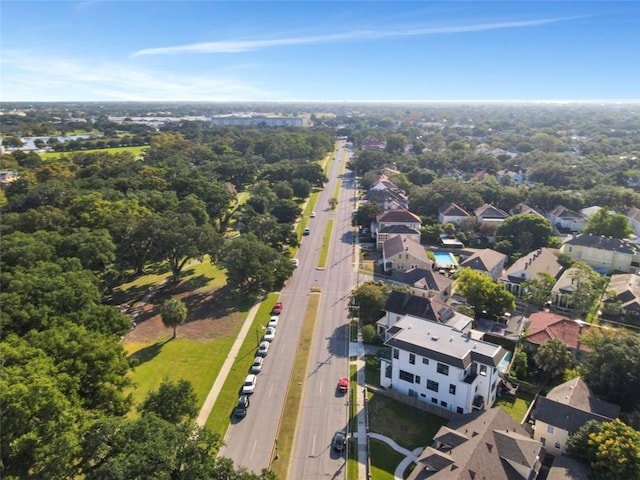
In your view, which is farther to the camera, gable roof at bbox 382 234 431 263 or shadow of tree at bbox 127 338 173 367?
gable roof at bbox 382 234 431 263

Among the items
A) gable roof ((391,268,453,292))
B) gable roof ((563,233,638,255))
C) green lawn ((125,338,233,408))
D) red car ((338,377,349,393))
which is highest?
gable roof ((563,233,638,255))

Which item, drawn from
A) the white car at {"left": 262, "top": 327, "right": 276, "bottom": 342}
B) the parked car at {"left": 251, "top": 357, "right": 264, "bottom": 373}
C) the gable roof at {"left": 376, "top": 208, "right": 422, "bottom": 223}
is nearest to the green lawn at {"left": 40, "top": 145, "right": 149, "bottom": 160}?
the gable roof at {"left": 376, "top": 208, "right": 422, "bottom": 223}

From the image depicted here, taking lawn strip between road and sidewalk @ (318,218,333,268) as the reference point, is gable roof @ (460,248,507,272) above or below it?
above

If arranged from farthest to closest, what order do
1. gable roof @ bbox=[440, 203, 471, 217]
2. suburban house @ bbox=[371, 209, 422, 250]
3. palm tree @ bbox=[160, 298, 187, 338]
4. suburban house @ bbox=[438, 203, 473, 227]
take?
gable roof @ bbox=[440, 203, 471, 217]
suburban house @ bbox=[438, 203, 473, 227]
suburban house @ bbox=[371, 209, 422, 250]
palm tree @ bbox=[160, 298, 187, 338]

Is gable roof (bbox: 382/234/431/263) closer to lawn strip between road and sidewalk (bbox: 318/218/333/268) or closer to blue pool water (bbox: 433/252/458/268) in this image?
blue pool water (bbox: 433/252/458/268)

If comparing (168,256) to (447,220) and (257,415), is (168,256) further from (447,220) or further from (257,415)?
(447,220)

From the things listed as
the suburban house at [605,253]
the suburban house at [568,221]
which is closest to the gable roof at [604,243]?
A: the suburban house at [605,253]

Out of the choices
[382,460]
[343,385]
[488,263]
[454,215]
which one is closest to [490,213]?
[454,215]
